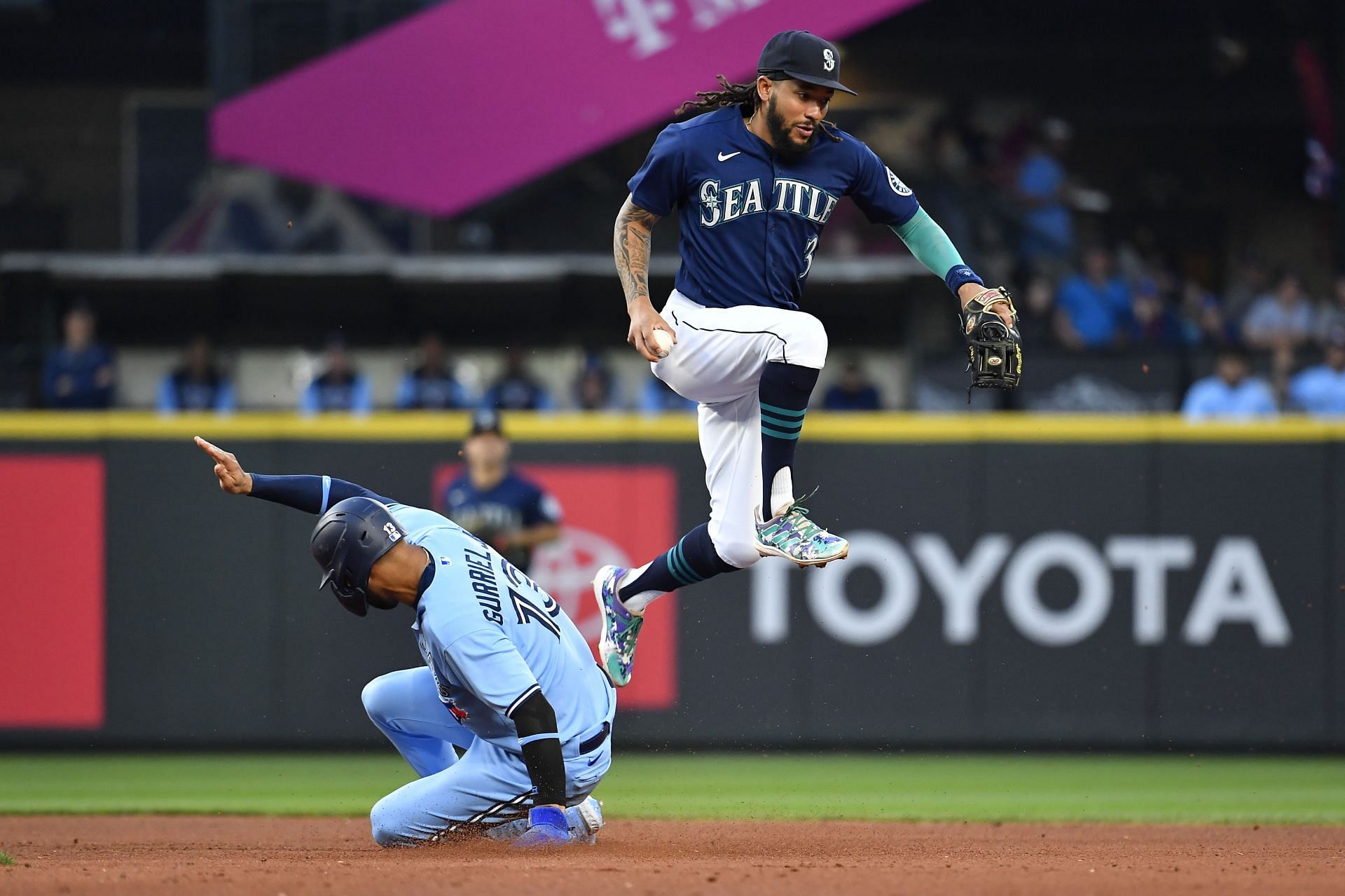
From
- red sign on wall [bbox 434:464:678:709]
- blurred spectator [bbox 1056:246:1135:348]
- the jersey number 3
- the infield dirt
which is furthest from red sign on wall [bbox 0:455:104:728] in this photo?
blurred spectator [bbox 1056:246:1135:348]

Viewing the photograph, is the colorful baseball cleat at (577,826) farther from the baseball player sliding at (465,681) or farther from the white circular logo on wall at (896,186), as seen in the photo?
the white circular logo on wall at (896,186)

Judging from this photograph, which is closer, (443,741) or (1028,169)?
(443,741)

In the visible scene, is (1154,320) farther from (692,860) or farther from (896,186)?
(692,860)

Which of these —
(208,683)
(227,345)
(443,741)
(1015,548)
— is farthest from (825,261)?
(443,741)

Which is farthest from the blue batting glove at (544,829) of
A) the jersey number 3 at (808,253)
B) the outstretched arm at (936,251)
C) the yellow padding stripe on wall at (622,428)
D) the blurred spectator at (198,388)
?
the blurred spectator at (198,388)

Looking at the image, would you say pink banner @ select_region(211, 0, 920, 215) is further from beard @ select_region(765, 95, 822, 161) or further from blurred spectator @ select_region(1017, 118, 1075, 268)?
beard @ select_region(765, 95, 822, 161)

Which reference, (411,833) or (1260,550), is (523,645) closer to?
(411,833)

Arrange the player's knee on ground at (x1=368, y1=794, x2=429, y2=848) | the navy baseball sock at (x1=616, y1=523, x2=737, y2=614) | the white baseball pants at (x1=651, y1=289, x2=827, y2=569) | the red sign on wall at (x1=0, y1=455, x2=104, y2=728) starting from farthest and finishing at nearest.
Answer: the red sign on wall at (x1=0, y1=455, x2=104, y2=728)
the player's knee on ground at (x1=368, y1=794, x2=429, y2=848)
the navy baseball sock at (x1=616, y1=523, x2=737, y2=614)
the white baseball pants at (x1=651, y1=289, x2=827, y2=569)
